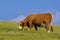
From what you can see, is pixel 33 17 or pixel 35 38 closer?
pixel 35 38

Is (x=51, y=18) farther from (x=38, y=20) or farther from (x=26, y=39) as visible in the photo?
(x=26, y=39)

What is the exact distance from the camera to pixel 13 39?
18609 millimetres

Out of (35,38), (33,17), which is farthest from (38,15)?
(35,38)

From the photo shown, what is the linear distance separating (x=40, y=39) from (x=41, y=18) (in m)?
9.85

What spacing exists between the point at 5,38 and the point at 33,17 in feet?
34.7

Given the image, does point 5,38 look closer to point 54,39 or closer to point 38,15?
point 54,39

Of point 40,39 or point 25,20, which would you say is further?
point 25,20

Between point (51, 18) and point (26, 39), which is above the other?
point (51, 18)

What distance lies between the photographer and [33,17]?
29.2 meters

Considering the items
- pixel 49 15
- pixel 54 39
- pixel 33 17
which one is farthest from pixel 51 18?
pixel 54 39

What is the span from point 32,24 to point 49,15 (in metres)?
2.51

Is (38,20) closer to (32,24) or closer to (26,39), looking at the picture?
(32,24)

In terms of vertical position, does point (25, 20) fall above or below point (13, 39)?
above

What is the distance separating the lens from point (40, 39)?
18766mm
